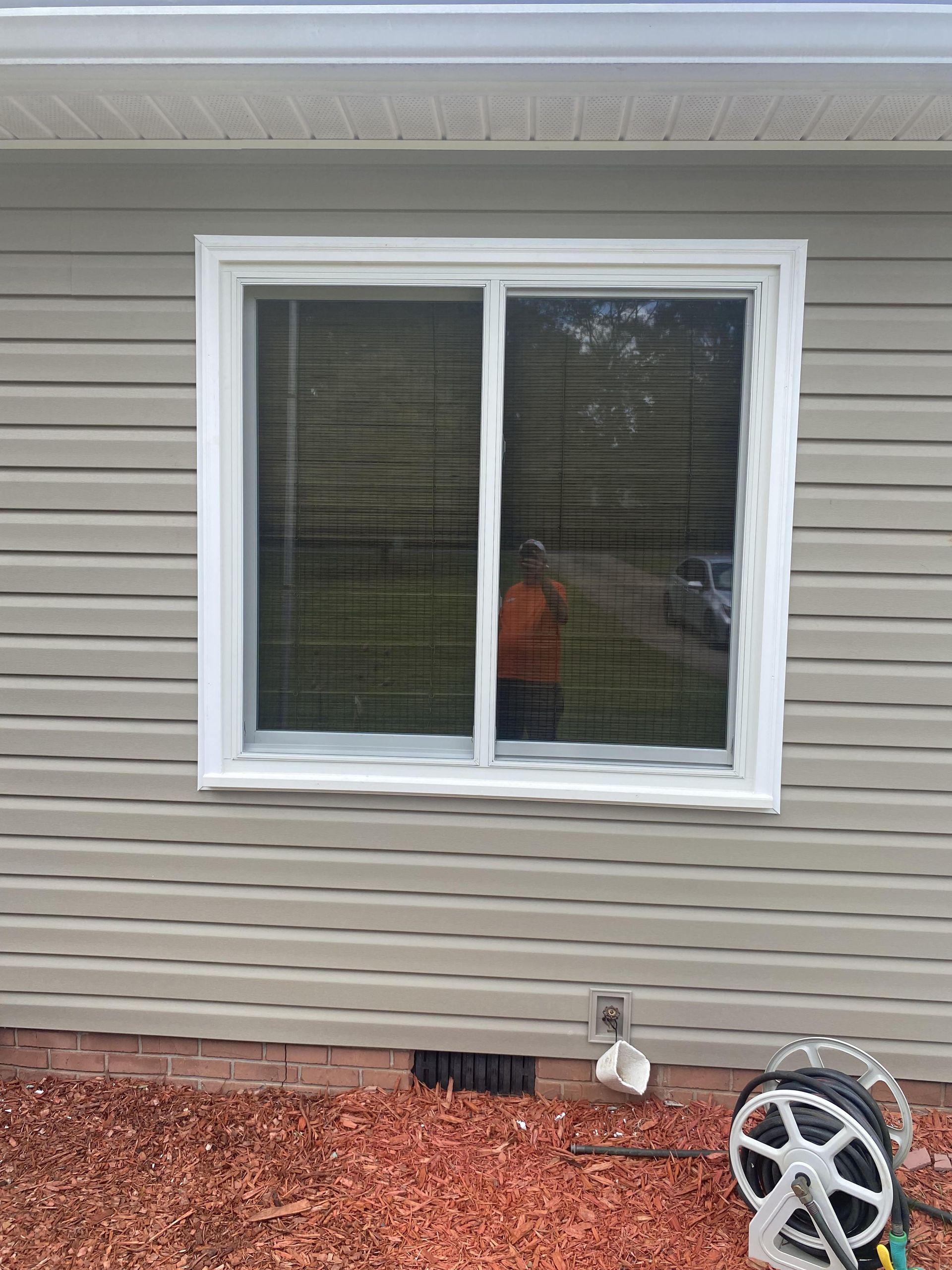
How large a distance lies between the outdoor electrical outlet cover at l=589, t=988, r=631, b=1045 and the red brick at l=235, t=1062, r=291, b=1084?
1.03 m

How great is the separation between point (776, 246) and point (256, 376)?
1.62 meters

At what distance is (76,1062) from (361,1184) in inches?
44.2

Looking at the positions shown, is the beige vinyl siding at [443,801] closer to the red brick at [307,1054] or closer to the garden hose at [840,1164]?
the red brick at [307,1054]

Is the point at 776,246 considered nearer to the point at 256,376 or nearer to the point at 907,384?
the point at 907,384

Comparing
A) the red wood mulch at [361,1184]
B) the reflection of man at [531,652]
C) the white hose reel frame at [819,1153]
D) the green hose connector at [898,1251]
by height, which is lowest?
the red wood mulch at [361,1184]

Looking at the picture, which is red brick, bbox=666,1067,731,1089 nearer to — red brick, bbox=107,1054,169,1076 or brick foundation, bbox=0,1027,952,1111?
brick foundation, bbox=0,1027,952,1111

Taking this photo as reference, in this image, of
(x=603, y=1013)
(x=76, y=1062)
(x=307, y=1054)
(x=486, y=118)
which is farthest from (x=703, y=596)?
(x=76, y=1062)

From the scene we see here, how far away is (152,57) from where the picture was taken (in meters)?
2.11

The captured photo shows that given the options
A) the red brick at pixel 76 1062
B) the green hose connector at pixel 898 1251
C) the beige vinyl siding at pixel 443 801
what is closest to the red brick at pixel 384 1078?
the beige vinyl siding at pixel 443 801

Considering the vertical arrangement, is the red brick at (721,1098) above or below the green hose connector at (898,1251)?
below

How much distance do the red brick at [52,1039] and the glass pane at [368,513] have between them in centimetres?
124

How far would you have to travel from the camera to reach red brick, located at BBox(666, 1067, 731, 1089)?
2768 mm

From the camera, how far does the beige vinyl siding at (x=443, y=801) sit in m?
2.58

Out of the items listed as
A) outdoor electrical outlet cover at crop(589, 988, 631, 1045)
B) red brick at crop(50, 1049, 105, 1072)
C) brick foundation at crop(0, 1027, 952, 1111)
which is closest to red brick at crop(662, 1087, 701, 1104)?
brick foundation at crop(0, 1027, 952, 1111)
